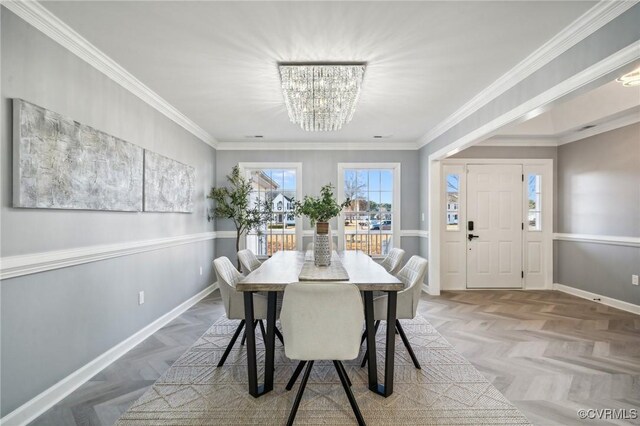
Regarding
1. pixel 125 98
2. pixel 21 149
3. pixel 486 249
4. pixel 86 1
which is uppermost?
pixel 86 1

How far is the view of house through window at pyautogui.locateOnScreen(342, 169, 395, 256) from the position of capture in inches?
213

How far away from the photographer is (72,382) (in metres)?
2.16

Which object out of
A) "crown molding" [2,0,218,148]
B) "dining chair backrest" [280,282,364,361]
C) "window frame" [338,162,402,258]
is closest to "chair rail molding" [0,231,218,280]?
"crown molding" [2,0,218,148]

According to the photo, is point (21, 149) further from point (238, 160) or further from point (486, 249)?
point (486, 249)

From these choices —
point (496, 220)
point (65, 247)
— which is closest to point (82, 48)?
point (65, 247)

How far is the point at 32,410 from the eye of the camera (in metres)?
1.86

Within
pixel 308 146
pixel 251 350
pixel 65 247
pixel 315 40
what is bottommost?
pixel 251 350

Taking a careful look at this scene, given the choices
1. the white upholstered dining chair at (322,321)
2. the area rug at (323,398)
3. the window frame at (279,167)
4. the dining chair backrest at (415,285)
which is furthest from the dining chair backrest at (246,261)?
the window frame at (279,167)

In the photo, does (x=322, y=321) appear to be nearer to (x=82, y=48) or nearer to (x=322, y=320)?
(x=322, y=320)

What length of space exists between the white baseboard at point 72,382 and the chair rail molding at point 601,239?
5.81 m

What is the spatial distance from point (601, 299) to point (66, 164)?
20.7ft

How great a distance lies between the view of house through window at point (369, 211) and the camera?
17.8 ft

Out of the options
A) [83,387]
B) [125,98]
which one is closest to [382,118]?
[125,98]

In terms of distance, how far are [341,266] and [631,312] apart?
13.1 ft
